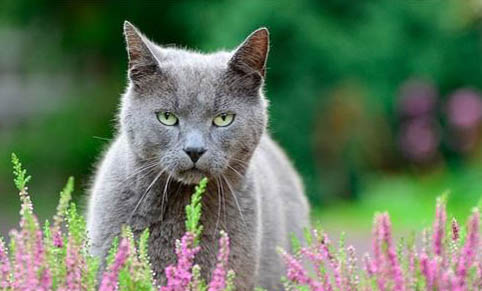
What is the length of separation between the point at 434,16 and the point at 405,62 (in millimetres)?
559

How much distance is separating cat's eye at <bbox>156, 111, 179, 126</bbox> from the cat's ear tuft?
28cm

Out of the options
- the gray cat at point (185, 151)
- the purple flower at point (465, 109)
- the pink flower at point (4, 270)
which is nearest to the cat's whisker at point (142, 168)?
the gray cat at point (185, 151)

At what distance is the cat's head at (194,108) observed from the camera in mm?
3070

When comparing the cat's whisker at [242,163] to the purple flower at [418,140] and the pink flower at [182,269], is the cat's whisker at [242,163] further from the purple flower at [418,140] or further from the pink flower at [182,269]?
the purple flower at [418,140]

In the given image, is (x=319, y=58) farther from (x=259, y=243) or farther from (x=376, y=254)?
(x=376, y=254)

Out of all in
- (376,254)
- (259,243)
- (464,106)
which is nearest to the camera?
(376,254)

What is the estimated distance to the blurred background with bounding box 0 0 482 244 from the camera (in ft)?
30.4

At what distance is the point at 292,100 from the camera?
31.3 feet

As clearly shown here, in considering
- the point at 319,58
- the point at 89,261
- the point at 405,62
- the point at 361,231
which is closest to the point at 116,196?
the point at 89,261

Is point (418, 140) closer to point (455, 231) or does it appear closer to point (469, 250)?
point (455, 231)

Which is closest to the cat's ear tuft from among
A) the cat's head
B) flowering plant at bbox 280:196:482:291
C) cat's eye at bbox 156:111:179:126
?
the cat's head

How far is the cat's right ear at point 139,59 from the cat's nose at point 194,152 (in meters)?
0.33

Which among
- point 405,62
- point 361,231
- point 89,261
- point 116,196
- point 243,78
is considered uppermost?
point 405,62

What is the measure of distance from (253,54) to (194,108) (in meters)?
0.29
